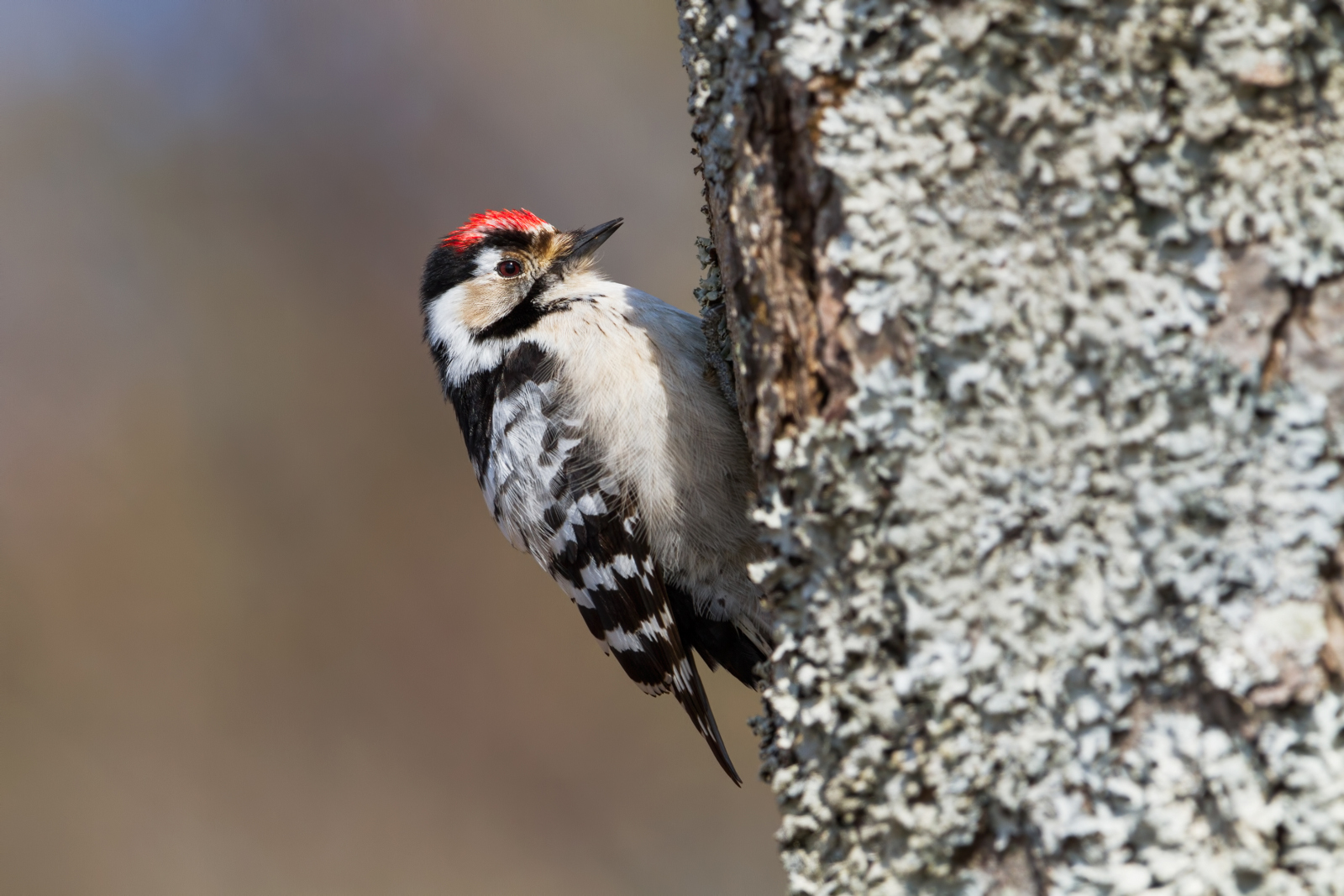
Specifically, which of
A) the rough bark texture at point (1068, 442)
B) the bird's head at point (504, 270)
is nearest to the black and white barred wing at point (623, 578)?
the bird's head at point (504, 270)

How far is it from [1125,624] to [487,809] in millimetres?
4119

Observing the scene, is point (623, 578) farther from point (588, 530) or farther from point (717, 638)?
point (717, 638)

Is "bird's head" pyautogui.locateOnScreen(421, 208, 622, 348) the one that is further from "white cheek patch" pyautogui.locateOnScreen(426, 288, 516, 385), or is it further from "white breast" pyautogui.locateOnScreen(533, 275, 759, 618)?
"white breast" pyautogui.locateOnScreen(533, 275, 759, 618)

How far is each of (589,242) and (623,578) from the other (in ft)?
3.59

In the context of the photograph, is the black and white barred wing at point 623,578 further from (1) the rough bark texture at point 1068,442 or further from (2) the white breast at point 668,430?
(1) the rough bark texture at point 1068,442

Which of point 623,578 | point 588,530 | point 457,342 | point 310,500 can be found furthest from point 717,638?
point 310,500

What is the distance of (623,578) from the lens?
9.60 ft

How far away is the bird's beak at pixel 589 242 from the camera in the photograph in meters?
3.23

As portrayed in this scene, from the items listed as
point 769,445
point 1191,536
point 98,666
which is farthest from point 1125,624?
point 98,666

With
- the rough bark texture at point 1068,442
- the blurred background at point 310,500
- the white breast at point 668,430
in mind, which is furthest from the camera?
the blurred background at point 310,500

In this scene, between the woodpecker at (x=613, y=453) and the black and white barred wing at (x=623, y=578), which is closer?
the woodpecker at (x=613, y=453)

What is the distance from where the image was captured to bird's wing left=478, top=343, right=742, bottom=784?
290cm

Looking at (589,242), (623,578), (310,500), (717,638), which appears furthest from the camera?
(310,500)

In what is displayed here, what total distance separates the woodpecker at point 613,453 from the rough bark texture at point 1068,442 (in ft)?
4.49
